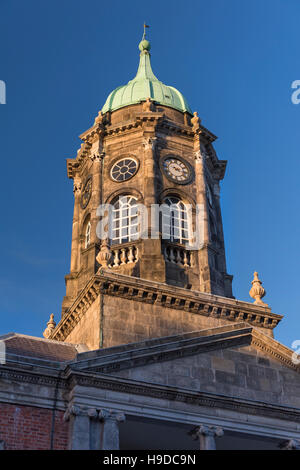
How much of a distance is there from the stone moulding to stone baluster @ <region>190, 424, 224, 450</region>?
729 cm

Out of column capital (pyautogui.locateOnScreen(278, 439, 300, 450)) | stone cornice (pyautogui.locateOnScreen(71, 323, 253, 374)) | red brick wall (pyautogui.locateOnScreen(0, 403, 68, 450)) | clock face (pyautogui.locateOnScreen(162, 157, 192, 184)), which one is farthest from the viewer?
clock face (pyautogui.locateOnScreen(162, 157, 192, 184))

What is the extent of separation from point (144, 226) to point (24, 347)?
8403 millimetres

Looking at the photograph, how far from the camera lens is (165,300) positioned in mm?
27781

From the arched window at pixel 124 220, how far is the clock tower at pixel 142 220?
0.05 meters

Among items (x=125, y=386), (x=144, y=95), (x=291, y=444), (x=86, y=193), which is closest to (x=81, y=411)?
(x=125, y=386)

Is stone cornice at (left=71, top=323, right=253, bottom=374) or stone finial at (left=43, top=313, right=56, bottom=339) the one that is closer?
stone cornice at (left=71, top=323, right=253, bottom=374)

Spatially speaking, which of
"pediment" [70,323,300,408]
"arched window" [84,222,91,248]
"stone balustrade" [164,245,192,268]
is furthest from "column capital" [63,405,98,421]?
"arched window" [84,222,91,248]

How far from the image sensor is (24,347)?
2464 centimetres

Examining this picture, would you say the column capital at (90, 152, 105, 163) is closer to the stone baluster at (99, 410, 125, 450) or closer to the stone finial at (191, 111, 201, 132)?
the stone finial at (191, 111, 201, 132)

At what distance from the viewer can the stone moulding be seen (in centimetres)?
2720

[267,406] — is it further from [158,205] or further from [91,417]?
[158,205]

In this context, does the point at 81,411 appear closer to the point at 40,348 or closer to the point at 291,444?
the point at 40,348
